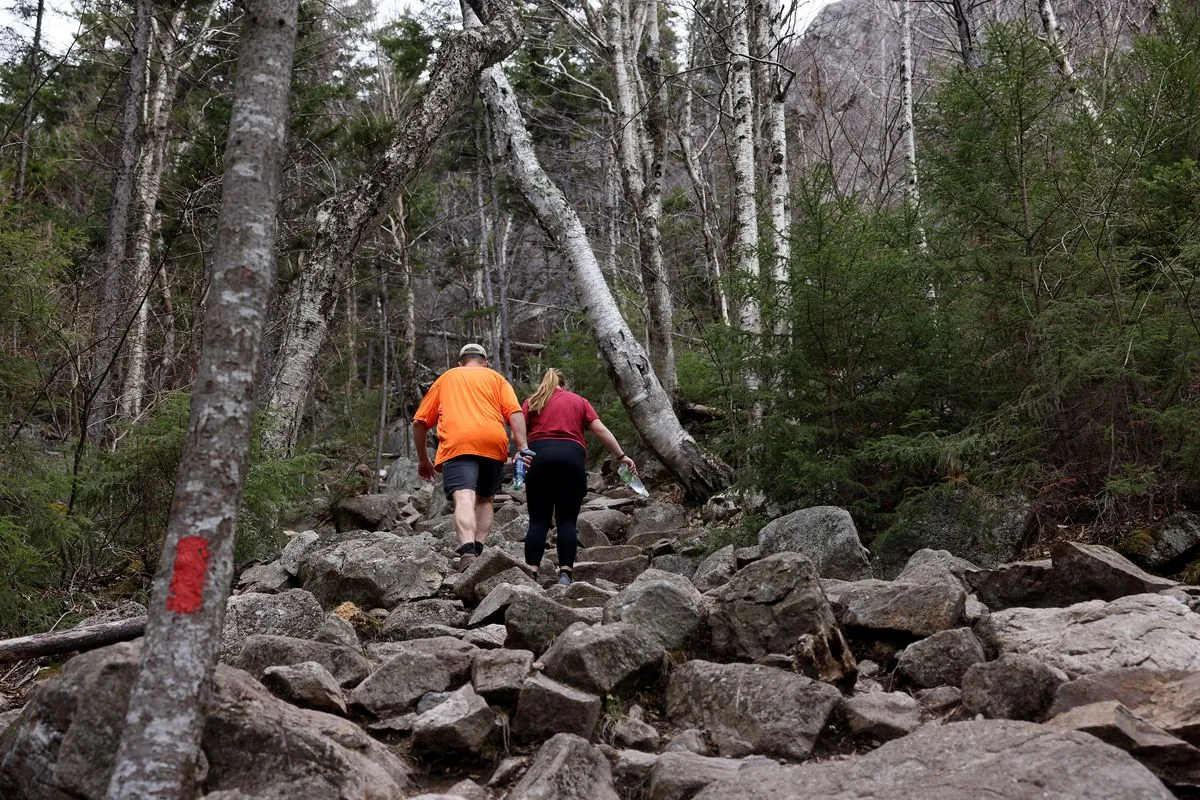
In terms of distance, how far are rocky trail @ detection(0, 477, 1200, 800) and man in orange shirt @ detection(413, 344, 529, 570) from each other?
139cm

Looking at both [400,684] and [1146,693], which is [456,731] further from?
[1146,693]

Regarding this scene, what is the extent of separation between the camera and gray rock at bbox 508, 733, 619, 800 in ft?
9.96

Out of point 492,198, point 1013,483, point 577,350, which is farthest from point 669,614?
point 492,198

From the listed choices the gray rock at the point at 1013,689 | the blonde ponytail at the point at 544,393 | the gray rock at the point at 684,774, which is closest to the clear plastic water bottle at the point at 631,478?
the blonde ponytail at the point at 544,393

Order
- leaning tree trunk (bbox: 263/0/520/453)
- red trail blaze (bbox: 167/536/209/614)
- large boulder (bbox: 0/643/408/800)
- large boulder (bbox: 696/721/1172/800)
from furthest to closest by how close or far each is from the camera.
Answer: leaning tree trunk (bbox: 263/0/520/453)
large boulder (bbox: 0/643/408/800)
red trail blaze (bbox: 167/536/209/614)
large boulder (bbox: 696/721/1172/800)

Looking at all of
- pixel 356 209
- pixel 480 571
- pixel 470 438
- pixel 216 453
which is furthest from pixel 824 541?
pixel 356 209

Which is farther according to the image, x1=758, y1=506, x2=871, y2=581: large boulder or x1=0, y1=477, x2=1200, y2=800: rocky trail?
x1=758, y1=506, x2=871, y2=581: large boulder

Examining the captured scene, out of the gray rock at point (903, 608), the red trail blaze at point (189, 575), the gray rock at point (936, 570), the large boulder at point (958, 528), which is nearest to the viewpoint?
the red trail blaze at point (189, 575)

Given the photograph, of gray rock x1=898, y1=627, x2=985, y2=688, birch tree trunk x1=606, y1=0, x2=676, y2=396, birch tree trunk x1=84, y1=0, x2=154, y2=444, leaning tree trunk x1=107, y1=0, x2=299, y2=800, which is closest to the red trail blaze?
leaning tree trunk x1=107, y1=0, x2=299, y2=800

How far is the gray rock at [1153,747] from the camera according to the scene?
9.53ft

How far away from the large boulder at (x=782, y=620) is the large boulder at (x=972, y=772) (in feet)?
3.38

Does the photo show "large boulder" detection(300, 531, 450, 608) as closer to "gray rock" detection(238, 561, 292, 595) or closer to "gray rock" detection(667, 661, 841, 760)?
"gray rock" detection(238, 561, 292, 595)

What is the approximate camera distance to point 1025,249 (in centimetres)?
695

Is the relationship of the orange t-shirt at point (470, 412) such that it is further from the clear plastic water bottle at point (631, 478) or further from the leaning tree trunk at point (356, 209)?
the leaning tree trunk at point (356, 209)
